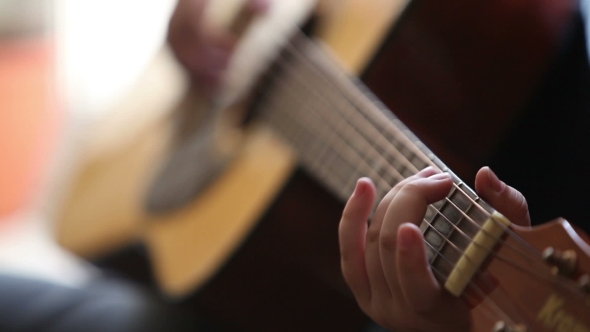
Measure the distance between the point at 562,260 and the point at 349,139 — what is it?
9.4 inches

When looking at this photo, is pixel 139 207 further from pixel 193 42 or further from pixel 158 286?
pixel 193 42

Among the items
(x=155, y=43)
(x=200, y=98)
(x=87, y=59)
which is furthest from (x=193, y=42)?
(x=87, y=59)

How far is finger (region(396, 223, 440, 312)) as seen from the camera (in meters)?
0.30

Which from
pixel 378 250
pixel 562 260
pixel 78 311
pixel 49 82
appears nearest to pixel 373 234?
pixel 378 250

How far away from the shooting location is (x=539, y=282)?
11.3 inches

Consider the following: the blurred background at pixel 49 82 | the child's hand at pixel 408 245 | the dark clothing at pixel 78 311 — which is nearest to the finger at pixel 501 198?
the child's hand at pixel 408 245

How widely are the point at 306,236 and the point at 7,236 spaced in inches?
41.5

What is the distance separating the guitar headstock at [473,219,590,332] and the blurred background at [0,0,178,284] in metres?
1.03

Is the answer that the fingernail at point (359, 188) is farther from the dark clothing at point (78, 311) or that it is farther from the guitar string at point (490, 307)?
the dark clothing at point (78, 311)

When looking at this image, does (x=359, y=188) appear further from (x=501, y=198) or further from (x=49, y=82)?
(x=49, y=82)

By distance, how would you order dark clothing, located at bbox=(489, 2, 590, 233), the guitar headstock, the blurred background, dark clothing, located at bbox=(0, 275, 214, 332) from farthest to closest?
the blurred background < dark clothing, located at bbox=(0, 275, 214, 332) < dark clothing, located at bbox=(489, 2, 590, 233) < the guitar headstock

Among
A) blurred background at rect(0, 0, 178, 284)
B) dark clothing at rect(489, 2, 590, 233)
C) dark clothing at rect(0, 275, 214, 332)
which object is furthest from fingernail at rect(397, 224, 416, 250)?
blurred background at rect(0, 0, 178, 284)

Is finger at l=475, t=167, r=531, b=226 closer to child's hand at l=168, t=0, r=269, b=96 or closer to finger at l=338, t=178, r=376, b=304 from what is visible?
finger at l=338, t=178, r=376, b=304

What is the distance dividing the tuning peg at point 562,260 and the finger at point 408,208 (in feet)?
0.21
